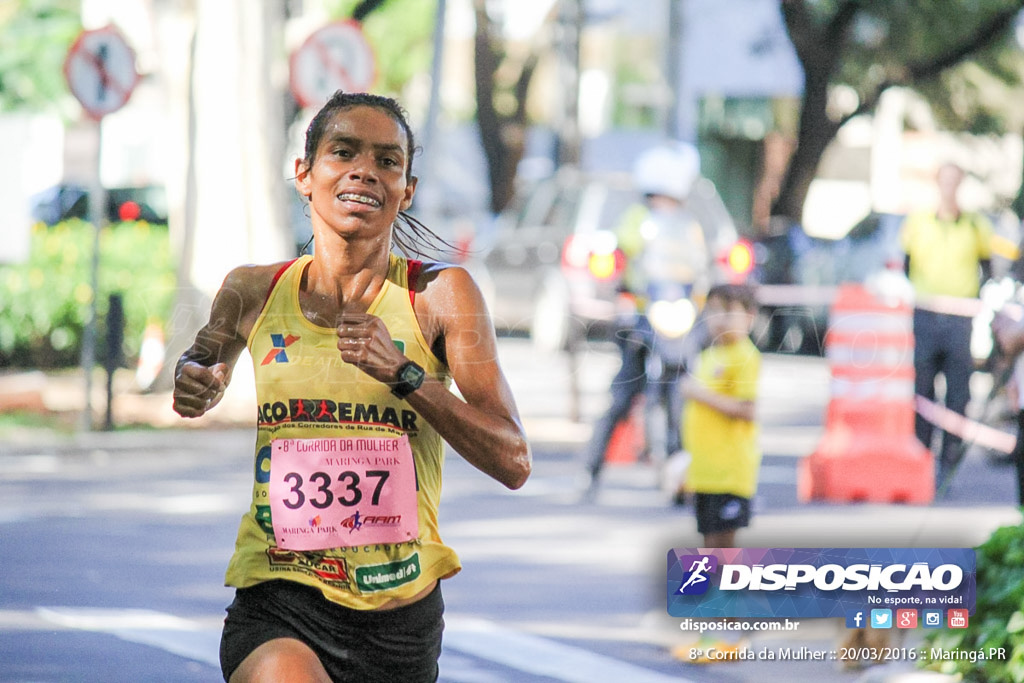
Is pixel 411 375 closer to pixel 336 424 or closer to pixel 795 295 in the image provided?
pixel 336 424

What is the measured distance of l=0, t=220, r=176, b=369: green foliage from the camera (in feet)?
55.1

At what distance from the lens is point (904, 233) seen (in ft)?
39.6

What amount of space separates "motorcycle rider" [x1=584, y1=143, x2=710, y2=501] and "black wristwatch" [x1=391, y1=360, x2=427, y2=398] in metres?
7.65

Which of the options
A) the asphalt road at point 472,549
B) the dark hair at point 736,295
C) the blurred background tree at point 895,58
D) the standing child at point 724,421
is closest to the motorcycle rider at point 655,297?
the asphalt road at point 472,549

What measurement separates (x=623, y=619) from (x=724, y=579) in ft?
5.92

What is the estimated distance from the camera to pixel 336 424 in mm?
3631

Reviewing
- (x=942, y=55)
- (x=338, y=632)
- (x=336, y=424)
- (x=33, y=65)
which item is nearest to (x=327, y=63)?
(x=336, y=424)

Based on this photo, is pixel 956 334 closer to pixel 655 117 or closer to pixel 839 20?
pixel 839 20

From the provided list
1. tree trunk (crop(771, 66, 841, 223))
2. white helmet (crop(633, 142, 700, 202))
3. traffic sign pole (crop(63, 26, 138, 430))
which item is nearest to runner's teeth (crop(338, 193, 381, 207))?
white helmet (crop(633, 142, 700, 202))

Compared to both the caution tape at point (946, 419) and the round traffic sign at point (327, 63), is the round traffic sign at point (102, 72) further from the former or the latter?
the caution tape at point (946, 419)

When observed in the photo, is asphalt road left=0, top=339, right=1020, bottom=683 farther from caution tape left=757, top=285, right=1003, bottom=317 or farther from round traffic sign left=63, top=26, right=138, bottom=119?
caution tape left=757, top=285, right=1003, bottom=317

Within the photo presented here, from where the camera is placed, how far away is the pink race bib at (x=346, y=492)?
3.62m

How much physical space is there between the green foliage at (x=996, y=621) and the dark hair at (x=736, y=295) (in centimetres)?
183

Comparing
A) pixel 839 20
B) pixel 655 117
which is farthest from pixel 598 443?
pixel 655 117
